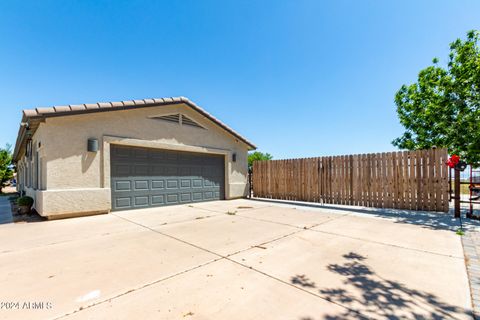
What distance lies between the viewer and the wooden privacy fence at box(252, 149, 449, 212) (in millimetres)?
6566

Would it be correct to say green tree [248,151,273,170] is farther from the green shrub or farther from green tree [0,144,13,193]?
green tree [0,144,13,193]

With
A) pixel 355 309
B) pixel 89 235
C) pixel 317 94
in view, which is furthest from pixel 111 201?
pixel 317 94

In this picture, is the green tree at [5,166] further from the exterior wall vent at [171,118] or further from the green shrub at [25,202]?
the exterior wall vent at [171,118]

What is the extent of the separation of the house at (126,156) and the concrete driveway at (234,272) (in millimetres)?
1848

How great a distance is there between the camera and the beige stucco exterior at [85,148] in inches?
238

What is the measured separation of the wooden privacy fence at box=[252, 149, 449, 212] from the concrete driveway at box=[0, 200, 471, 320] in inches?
83.5

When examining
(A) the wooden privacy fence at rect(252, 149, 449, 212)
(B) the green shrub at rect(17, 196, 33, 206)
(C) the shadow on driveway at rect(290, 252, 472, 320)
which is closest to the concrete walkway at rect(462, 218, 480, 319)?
(C) the shadow on driveway at rect(290, 252, 472, 320)

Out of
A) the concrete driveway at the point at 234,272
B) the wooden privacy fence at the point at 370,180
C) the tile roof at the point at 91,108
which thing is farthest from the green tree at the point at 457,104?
the tile roof at the point at 91,108

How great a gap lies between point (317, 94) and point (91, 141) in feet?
38.9

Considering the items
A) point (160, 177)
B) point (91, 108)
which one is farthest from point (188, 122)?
point (91, 108)

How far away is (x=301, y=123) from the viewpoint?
18.4 metres

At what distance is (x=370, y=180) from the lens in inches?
304

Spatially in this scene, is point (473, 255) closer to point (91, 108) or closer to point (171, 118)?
point (171, 118)

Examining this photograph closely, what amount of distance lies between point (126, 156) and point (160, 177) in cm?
146
